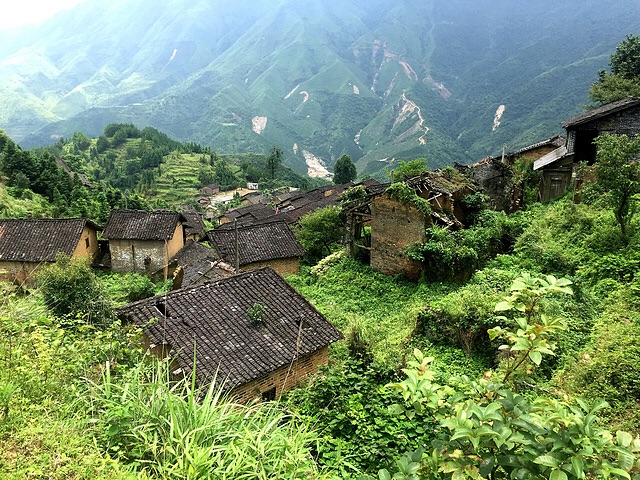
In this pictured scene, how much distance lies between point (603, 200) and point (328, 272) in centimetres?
1257

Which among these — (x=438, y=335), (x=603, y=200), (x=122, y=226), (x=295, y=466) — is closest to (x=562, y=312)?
(x=438, y=335)

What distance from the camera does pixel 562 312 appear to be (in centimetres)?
1090

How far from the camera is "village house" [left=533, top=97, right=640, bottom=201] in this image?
67.5 feet

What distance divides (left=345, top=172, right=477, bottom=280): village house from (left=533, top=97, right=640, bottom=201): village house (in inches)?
199

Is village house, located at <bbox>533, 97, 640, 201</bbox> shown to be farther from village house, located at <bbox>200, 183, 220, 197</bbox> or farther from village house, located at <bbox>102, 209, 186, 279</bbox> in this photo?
village house, located at <bbox>200, 183, 220, 197</bbox>

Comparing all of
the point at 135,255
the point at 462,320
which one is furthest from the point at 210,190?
the point at 462,320

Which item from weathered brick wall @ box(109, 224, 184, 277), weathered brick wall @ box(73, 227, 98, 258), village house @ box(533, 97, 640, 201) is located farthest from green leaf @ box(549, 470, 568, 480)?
weathered brick wall @ box(109, 224, 184, 277)

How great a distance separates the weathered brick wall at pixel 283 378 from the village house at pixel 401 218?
8838 mm

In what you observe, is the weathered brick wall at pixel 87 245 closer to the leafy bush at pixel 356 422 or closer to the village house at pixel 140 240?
the village house at pixel 140 240

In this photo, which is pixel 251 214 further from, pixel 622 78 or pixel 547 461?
pixel 547 461

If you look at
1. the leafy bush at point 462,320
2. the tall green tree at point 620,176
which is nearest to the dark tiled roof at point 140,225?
the leafy bush at point 462,320

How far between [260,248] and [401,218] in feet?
35.5

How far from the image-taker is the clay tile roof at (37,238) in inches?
1019

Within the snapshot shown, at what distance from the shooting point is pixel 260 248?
2691 centimetres
